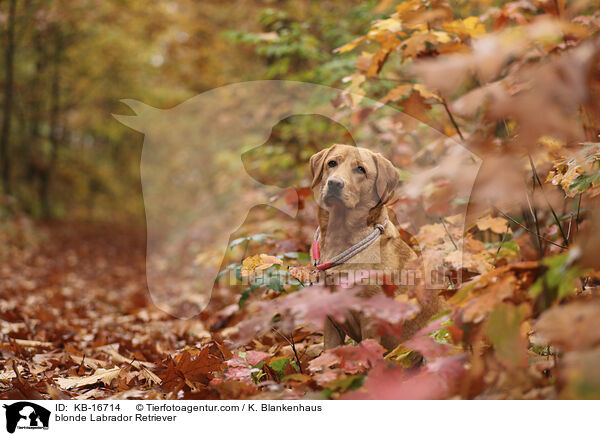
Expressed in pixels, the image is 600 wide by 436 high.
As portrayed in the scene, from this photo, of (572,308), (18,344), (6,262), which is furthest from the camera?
(6,262)

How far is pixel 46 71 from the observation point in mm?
15844

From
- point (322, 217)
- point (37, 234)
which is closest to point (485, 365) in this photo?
point (322, 217)

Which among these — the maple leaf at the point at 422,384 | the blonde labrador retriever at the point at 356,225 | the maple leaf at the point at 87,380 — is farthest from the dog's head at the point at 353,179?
the maple leaf at the point at 87,380

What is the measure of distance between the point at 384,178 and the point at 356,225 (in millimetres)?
262

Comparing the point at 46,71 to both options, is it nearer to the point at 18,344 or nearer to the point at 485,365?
the point at 18,344

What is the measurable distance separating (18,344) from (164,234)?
10675mm

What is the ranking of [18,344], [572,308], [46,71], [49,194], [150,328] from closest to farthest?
[572,308] < [18,344] < [150,328] < [46,71] < [49,194]

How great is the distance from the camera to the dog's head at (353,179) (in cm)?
213

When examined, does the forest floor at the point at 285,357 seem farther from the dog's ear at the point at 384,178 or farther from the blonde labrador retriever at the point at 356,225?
the dog's ear at the point at 384,178
